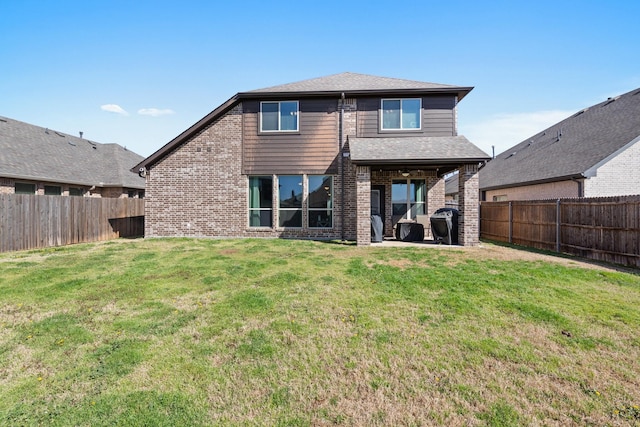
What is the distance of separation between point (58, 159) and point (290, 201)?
1490cm

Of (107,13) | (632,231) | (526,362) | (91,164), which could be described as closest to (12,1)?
(107,13)

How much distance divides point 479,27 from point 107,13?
12.6 metres

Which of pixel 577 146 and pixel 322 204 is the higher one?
pixel 577 146

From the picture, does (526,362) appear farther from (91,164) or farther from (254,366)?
(91,164)

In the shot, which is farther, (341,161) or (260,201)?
(260,201)

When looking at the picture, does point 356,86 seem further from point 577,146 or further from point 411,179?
point 577,146

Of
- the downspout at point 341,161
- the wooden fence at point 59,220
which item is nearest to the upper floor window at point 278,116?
the downspout at point 341,161

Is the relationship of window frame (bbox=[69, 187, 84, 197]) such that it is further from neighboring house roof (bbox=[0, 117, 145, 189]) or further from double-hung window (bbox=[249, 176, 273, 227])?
double-hung window (bbox=[249, 176, 273, 227])

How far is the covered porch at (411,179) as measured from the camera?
397 inches

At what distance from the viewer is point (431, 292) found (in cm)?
500

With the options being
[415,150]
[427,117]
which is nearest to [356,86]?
[427,117]

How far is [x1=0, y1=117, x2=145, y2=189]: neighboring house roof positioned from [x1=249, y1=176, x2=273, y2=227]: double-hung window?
1118cm

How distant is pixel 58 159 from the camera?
16.9 m

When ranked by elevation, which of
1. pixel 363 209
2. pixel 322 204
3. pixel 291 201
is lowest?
pixel 363 209
